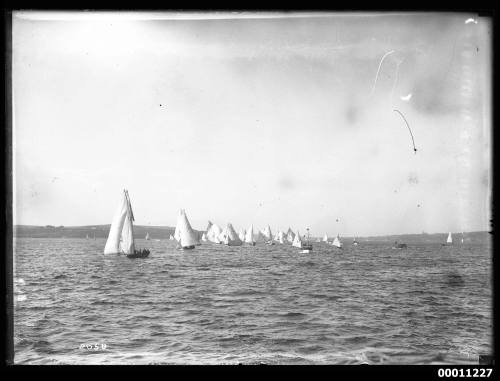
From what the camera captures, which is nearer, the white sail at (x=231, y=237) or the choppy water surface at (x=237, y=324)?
the choppy water surface at (x=237, y=324)

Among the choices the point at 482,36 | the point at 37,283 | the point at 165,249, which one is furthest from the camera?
the point at 165,249

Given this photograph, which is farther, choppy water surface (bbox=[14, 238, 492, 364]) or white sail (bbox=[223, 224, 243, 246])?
white sail (bbox=[223, 224, 243, 246])

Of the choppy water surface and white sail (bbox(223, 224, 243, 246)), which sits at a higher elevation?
the choppy water surface

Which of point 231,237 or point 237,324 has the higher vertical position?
point 237,324

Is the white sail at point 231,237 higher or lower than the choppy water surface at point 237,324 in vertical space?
lower

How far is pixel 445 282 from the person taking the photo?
24.7ft

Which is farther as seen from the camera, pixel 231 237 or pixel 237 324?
pixel 231 237

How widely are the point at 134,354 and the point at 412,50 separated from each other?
7.43 m

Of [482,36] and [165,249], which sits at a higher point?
[482,36]
